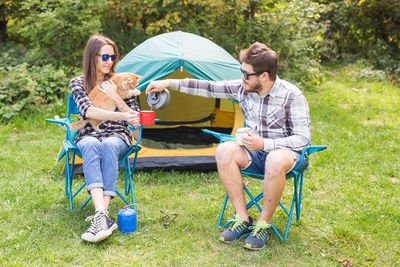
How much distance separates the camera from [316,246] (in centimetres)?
249

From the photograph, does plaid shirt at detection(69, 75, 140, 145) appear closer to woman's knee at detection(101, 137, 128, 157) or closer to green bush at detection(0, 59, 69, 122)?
woman's knee at detection(101, 137, 128, 157)

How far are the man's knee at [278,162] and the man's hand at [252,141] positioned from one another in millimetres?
86

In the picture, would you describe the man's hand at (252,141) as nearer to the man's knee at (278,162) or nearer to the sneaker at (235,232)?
the man's knee at (278,162)

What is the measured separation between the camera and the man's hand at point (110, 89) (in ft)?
9.20

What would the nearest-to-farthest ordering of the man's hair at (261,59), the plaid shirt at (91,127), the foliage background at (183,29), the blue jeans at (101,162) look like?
1. the man's hair at (261,59)
2. the blue jeans at (101,162)
3. the plaid shirt at (91,127)
4. the foliage background at (183,29)

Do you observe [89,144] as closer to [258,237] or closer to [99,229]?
[99,229]

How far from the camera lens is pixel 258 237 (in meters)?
2.39

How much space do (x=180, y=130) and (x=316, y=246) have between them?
258cm

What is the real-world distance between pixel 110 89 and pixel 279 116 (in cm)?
115

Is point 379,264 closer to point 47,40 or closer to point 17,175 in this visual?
point 17,175

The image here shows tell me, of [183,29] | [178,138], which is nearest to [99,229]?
[178,138]

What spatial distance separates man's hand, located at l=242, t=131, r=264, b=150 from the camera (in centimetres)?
239

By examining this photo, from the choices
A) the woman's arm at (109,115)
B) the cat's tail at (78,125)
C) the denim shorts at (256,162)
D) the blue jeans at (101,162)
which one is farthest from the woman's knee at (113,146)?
the denim shorts at (256,162)

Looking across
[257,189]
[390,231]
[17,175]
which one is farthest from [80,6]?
[390,231]
